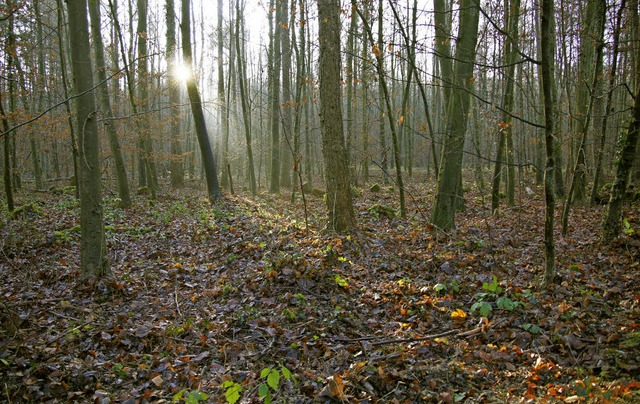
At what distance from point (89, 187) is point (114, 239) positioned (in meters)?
3.51

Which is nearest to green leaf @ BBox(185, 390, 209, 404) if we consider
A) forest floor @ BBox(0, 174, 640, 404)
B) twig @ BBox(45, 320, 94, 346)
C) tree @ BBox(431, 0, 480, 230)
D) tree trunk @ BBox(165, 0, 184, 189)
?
forest floor @ BBox(0, 174, 640, 404)

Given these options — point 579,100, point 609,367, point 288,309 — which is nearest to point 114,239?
point 288,309

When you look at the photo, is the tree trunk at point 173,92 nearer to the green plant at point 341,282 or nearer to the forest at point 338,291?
the forest at point 338,291

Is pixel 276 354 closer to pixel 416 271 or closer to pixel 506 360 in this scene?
pixel 506 360

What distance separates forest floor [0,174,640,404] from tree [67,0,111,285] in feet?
1.48

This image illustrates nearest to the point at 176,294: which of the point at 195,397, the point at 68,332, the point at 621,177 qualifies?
the point at 68,332

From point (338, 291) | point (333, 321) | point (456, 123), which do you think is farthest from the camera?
point (456, 123)

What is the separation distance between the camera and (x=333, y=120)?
807 cm

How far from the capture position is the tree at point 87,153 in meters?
5.43

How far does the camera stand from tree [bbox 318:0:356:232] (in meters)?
7.86

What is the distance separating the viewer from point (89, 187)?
5656mm

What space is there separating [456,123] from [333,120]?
2.52 m

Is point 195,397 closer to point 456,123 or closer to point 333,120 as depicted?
point 333,120

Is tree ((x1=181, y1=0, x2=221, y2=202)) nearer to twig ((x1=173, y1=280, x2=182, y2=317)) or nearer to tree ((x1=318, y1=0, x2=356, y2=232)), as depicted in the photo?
tree ((x1=318, y1=0, x2=356, y2=232))
